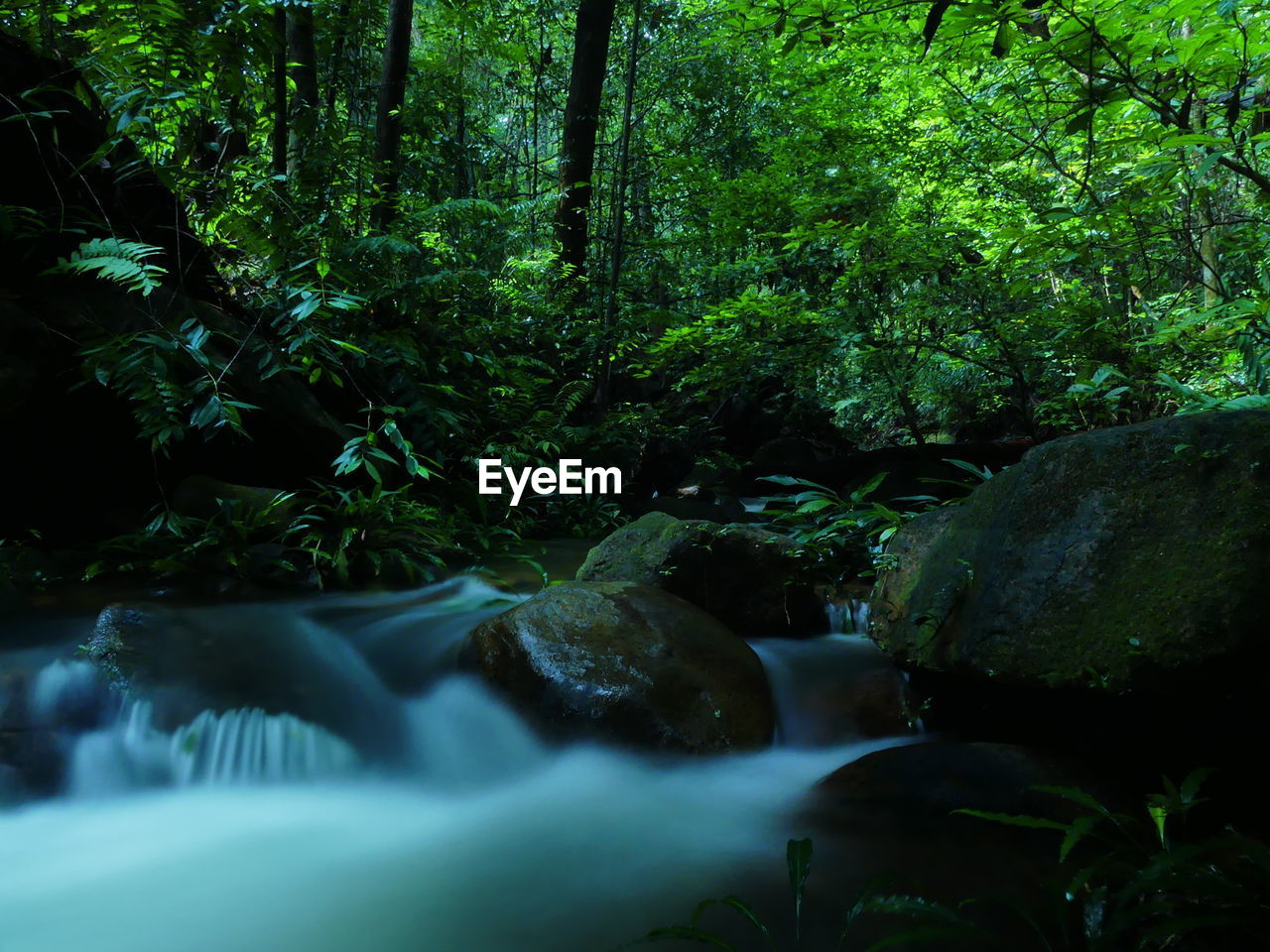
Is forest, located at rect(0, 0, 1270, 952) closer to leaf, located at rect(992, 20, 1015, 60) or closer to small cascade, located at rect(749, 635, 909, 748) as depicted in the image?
small cascade, located at rect(749, 635, 909, 748)

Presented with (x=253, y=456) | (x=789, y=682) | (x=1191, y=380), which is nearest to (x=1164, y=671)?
(x=789, y=682)

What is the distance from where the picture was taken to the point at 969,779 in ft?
7.88

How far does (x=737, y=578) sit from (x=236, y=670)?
259cm

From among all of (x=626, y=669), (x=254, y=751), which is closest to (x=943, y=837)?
(x=626, y=669)

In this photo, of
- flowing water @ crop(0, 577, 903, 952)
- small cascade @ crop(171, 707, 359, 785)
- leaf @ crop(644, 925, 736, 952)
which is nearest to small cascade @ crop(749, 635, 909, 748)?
flowing water @ crop(0, 577, 903, 952)

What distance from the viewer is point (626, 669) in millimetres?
3160

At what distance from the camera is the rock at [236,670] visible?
10.1 ft

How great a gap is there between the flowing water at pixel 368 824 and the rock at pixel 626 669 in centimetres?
11

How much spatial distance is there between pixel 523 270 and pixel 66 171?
4.07 meters

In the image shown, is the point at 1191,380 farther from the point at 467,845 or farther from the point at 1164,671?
the point at 467,845

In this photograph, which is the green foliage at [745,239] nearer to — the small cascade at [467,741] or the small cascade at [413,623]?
the small cascade at [413,623]

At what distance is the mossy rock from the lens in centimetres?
218

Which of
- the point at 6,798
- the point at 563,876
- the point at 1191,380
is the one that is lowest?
the point at 563,876

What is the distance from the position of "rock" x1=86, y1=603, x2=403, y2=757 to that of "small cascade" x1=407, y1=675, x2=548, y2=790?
144mm
